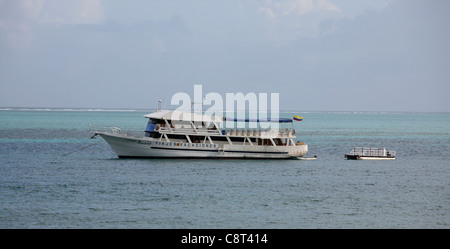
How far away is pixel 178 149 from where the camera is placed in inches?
2240

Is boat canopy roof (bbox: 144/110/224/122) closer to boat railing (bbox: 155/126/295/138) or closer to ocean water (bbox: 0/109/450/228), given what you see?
boat railing (bbox: 155/126/295/138)

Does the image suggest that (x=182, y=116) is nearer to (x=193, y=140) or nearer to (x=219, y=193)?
(x=193, y=140)

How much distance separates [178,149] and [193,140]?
1.87m

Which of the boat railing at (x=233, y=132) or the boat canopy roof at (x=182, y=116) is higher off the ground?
the boat canopy roof at (x=182, y=116)

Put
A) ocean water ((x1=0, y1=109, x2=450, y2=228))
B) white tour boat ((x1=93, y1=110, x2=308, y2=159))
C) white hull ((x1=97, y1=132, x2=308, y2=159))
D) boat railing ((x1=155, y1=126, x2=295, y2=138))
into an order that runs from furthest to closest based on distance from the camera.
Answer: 1. boat railing ((x1=155, y1=126, x2=295, y2=138))
2. white tour boat ((x1=93, y1=110, x2=308, y2=159))
3. white hull ((x1=97, y1=132, x2=308, y2=159))
4. ocean water ((x1=0, y1=109, x2=450, y2=228))

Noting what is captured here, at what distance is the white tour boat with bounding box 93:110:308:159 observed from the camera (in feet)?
186

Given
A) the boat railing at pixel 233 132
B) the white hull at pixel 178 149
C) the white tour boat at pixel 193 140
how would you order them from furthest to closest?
the boat railing at pixel 233 132
the white tour boat at pixel 193 140
the white hull at pixel 178 149

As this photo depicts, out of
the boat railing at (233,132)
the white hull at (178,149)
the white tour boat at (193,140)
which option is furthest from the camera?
the boat railing at (233,132)

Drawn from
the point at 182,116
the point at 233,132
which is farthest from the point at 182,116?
the point at 233,132

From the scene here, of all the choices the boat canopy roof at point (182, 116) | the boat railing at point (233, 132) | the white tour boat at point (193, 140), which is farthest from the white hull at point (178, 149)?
the boat canopy roof at point (182, 116)

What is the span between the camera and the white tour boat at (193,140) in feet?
186

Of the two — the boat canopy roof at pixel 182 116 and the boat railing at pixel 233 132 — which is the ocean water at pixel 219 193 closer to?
the boat railing at pixel 233 132

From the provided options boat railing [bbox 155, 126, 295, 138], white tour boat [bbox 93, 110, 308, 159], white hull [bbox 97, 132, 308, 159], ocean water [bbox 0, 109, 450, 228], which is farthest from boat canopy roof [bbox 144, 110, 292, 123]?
ocean water [bbox 0, 109, 450, 228]

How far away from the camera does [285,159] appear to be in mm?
60094
